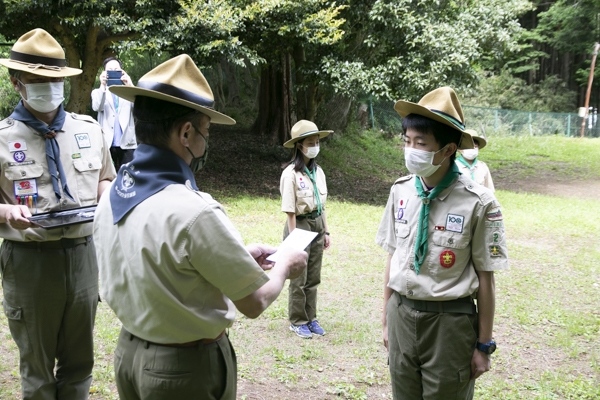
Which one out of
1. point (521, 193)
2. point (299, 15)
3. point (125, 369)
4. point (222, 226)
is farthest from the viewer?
point (521, 193)

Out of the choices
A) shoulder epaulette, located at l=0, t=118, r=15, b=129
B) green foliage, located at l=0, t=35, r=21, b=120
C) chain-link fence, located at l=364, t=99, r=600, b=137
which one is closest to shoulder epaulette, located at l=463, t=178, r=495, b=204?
shoulder epaulette, located at l=0, t=118, r=15, b=129

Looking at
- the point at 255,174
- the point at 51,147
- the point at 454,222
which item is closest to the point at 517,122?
the point at 255,174

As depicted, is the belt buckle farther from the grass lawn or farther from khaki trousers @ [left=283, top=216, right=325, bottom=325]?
khaki trousers @ [left=283, top=216, right=325, bottom=325]

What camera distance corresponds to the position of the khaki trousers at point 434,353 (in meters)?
2.61

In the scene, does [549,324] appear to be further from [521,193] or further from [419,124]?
[521,193]

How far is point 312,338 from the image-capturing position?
209 inches

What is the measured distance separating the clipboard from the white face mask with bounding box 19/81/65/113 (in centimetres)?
Result: 63

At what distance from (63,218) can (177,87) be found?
125cm

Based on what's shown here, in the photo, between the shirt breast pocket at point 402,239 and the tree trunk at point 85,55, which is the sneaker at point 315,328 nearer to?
the shirt breast pocket at point 402,239

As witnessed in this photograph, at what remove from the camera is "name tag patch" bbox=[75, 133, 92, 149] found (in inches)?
128

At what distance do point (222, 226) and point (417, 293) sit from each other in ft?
3.98

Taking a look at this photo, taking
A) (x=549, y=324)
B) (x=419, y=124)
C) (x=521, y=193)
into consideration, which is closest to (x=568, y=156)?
(x=521, y=193)

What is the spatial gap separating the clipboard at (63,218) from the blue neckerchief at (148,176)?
83 centimetres

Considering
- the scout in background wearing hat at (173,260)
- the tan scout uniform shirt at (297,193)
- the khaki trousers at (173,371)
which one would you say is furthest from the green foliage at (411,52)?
the khaki trousers at (173,371)
